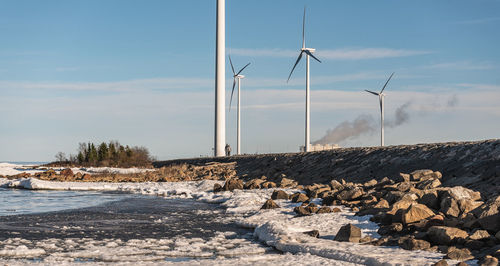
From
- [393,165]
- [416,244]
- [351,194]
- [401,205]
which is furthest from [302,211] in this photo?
[393,165]

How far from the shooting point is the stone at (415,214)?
929cm

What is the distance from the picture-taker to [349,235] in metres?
8.77

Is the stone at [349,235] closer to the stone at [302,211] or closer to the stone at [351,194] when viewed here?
the stone at [302,211]

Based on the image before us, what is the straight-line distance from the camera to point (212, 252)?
8492 mm

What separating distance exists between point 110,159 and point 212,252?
4138 cm

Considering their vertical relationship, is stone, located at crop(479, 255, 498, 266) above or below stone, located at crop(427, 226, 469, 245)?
below

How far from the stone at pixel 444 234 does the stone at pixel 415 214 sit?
985mm

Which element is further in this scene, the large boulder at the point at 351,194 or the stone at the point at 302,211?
the large boulder at the point at 351,194

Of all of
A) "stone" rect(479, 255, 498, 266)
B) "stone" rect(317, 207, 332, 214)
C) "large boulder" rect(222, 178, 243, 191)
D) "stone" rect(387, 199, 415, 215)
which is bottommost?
"stone" rect(479, 255, 498, 266)

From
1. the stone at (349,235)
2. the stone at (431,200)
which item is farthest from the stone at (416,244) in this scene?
the stone at (431,200)

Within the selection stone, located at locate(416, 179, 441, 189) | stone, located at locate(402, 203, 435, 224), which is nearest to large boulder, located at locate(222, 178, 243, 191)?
stone, located at locate(416, 179, 441, 189)

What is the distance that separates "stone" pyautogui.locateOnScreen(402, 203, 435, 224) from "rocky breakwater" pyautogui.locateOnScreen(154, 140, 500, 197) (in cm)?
368

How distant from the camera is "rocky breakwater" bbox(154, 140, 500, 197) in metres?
14.4

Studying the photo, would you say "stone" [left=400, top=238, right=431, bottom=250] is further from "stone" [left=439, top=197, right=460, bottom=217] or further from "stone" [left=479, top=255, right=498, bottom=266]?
"stone" [left=439, top=197, right=460, bottom=217]
